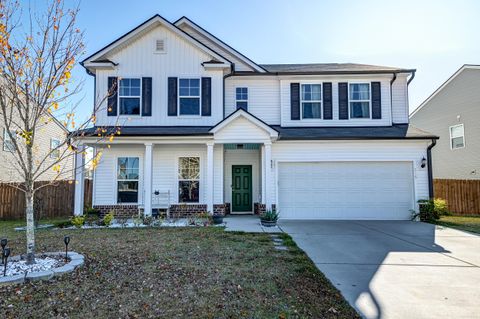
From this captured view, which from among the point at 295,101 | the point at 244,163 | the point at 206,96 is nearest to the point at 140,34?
the point at 206,96

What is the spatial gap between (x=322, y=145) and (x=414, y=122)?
14090 millimetres

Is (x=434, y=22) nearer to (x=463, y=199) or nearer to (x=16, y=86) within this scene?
(x=463, y=199)

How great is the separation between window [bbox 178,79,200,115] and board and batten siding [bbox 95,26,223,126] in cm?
27

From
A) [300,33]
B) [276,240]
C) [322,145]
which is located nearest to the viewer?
[276,240]

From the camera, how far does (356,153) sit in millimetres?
12062

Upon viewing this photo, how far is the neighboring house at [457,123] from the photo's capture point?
16.8 meters

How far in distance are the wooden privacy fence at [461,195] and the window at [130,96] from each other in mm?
15515

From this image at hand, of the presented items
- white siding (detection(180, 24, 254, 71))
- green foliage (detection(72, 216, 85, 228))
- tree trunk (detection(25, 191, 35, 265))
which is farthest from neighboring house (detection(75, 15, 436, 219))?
tree trunk (detection(25, 191, 35, 265))

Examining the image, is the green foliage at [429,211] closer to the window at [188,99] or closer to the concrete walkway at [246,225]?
the concrete walkway at [246,225]

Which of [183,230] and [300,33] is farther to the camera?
[300,33]

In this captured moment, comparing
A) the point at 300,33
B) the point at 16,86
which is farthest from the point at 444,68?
the point at 16,86

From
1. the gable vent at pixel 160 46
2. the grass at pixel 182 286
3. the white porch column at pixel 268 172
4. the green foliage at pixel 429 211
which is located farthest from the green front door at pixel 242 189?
the green foliage at pixel 429 211

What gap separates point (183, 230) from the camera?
30.9ft

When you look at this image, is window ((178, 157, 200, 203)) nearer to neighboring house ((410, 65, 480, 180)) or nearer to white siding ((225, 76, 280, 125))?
white siding ((225, 76, 280, 125))
